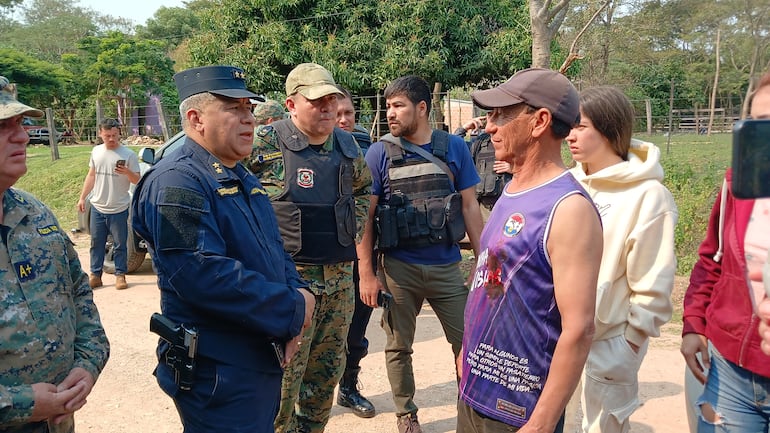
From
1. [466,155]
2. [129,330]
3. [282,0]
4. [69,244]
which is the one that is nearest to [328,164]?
[466,155]

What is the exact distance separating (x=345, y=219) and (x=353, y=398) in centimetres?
151

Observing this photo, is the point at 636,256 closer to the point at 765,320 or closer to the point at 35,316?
the point at 765,320

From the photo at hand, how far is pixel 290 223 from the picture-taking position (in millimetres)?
3279

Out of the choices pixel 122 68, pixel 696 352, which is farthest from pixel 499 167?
pixel 122 68

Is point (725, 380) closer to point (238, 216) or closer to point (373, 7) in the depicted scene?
point (238, 216)

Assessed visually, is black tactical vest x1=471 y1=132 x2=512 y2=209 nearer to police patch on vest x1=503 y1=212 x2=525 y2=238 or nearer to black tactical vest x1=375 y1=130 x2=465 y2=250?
black tactical vest x1=375 y1=130 x2=465 y2=250

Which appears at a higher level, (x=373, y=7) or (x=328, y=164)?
(x=373, y=7)

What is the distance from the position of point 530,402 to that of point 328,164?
1.87 m

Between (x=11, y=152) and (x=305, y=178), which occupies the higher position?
(x=11, y=152)

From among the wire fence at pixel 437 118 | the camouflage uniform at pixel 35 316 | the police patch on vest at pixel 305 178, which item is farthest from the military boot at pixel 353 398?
the wire fence at pixel 437 118

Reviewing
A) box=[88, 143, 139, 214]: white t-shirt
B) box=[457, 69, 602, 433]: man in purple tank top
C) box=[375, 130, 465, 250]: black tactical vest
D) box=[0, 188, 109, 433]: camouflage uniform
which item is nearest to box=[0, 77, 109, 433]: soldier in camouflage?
box=[0, 188, 109, 433]: camouflage uniform

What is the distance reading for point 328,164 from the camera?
3387 mm

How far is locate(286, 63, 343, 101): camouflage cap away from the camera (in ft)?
10.8

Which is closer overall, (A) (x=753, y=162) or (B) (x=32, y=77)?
(A) (x=753, y=162)
